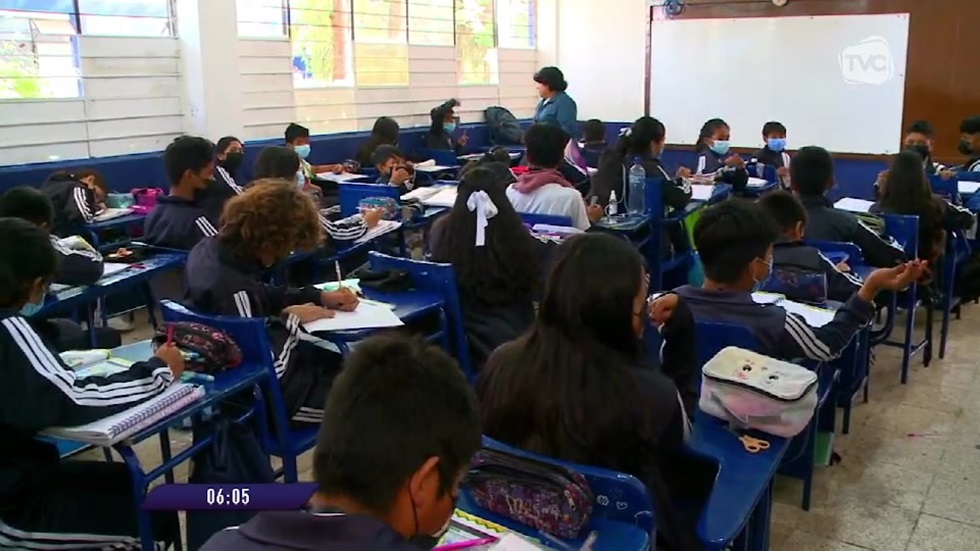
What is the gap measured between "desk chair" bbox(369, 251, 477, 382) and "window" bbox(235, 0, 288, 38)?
4.07 meters

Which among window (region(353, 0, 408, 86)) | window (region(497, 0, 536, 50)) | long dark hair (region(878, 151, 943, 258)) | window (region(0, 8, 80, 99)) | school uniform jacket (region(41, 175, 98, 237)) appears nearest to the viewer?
long dark hair (region(878, 151, 943, 258))

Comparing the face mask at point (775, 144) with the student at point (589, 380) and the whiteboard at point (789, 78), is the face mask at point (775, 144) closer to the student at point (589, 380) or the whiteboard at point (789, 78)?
the whiteboard at point (789, 78)

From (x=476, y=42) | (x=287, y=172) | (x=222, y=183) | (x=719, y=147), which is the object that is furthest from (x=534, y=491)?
(x=476, y=42)

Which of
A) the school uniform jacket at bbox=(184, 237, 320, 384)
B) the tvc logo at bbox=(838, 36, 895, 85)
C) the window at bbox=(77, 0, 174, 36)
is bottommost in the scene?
the school uniform jacket at bbox=(184, 237, 320, 384)

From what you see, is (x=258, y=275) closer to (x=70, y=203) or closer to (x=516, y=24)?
(x=70, y=203)

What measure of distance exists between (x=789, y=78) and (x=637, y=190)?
4.07m

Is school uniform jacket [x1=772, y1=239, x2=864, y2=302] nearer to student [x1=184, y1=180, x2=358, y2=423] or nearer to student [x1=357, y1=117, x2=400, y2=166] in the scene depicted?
student [x1=184, y1=180, x2=358, y2=423]

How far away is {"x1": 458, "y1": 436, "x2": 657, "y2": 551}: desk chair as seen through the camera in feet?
4.47

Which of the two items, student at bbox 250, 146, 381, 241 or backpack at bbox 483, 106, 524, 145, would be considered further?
backpack at bbox 483, 106, 524, 145

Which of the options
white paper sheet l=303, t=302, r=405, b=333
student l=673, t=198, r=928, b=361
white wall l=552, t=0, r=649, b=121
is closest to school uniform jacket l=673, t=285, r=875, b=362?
student l=673, t=198, r=928, b=361

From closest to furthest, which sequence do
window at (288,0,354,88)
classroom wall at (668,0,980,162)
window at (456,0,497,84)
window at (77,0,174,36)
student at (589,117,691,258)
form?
student at (589,117,691,258) → window at (77,0,174,36) → window at (288,0,354,88) → classroom wall at (668,0,980,162) → window at (456,0,497,84)

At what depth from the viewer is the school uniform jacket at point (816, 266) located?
295 cm

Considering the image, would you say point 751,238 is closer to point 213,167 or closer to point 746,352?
point 746,352

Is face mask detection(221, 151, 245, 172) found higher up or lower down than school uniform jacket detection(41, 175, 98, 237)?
higher up
